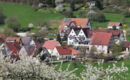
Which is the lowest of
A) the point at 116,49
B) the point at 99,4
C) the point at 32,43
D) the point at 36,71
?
the point at 32,43

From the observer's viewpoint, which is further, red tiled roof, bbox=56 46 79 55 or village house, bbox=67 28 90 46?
village house, bbox=67 28 90 46

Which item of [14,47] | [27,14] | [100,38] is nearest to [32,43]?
[14,47]

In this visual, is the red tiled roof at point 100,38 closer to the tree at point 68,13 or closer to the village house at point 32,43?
the village house at point 32,43

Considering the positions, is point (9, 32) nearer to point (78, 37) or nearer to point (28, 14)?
point (78, 37)

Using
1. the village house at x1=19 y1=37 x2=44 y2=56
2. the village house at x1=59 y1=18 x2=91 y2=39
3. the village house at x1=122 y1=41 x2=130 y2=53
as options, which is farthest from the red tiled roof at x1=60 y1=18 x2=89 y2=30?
the village house at x1=122 y1=41 x2=130 y2=53

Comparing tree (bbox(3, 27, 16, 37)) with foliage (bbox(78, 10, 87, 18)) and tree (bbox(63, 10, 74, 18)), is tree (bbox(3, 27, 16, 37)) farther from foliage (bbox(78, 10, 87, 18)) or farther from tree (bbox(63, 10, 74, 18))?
foliage (bbox(78, 10, 87, 18))

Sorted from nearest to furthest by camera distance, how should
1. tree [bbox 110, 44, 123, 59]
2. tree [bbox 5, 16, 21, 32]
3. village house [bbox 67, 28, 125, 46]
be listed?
tree [bbox 110, 44, 123, 59], village house [bbox 67, 28, 125, 46], tree [bbox 5, 16, 21, 32]

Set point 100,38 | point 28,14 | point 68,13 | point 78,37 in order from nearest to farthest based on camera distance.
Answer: point 100,38
point 78,37
point 68,13
point 28,14
